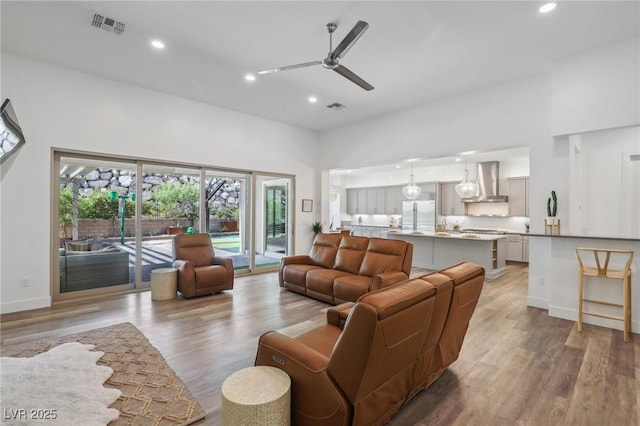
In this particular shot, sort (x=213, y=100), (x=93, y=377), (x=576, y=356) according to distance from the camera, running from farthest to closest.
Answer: (x=213, y=100) < (x=576, y=356) < (x=93, y=377)

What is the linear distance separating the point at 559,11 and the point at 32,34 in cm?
596

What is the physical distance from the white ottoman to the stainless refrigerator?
910cm

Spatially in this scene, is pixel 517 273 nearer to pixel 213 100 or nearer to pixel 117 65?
pixel 213 100

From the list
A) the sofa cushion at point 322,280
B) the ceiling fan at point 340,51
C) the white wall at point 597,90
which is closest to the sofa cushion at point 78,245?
the sofa cushion at point 322,280

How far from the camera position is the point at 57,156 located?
4445 mm

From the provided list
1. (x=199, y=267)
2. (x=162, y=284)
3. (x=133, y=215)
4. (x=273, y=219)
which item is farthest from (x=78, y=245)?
(x=273, y=219)

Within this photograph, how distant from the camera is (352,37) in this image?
9.25 feet

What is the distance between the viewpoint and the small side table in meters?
4.58

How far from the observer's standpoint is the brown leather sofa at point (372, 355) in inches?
57.8

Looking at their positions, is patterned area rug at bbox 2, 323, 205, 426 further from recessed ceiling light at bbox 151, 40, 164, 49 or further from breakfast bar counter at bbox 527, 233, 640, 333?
breakfast bar counter at bbox 527, 233, 640, 333

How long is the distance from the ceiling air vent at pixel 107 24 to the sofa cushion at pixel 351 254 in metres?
4.08

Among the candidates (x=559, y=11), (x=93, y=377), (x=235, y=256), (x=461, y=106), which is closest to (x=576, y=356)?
(x=559, y=11)

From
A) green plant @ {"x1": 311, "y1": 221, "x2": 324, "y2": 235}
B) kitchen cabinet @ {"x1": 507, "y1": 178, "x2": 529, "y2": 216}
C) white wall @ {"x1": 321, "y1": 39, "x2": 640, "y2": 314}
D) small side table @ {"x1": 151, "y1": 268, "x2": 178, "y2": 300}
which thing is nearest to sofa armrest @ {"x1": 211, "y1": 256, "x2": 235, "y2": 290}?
small side table @ {"x1": 151, "y1": 268, "x2": 178, "y2": 300}

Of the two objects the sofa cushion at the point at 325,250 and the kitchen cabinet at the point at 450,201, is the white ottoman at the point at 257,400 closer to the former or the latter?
the sofa cushion at the point at 325,250
